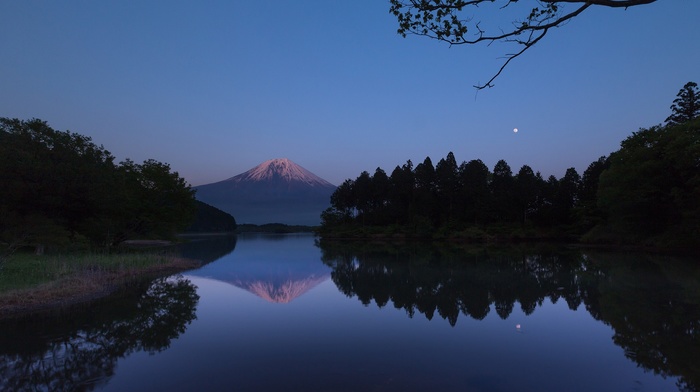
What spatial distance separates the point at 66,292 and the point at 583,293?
53.2ft

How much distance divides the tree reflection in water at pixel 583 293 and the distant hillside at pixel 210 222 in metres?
129

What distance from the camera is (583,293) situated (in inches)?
586

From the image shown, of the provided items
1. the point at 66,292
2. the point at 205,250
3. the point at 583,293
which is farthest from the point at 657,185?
the point at 205,250

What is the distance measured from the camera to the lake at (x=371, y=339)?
6.53m

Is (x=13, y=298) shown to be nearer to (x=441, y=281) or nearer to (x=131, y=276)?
(x=131, y=276)

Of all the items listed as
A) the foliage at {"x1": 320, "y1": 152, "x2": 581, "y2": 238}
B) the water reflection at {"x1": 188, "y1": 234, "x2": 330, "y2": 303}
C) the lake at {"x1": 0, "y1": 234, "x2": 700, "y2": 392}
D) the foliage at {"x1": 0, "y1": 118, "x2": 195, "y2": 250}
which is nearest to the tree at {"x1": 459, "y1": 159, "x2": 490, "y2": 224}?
the foliage at {"x1": 320, "y1": 152, "x2": 581, "y2": 238}

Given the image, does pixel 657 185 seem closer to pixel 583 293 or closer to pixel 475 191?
pixel 583 293

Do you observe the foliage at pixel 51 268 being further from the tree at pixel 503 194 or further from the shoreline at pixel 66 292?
the tree at pixel 503 194

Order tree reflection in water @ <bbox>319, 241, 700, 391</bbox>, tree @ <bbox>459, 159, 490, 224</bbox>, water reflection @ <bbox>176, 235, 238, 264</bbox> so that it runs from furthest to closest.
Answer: tree @ <bbox>459, 159, 490, 224</bbox> < water reflection @ <bbox>176, 235, 238, 264</bbox> < tree reflection in water @ <bbox>319, 241, 700, 391</bbox>

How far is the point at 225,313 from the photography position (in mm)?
12227

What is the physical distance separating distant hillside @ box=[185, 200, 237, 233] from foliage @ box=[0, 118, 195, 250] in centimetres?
11150

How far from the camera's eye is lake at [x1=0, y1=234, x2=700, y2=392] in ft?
21.4

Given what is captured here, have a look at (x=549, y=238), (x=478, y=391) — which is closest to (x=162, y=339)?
(x=478, y=391)

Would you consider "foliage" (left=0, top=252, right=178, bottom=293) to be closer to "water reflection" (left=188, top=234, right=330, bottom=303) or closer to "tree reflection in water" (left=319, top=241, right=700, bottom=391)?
"water reflection" (left=188, top=234, right=330, bottom=303)
